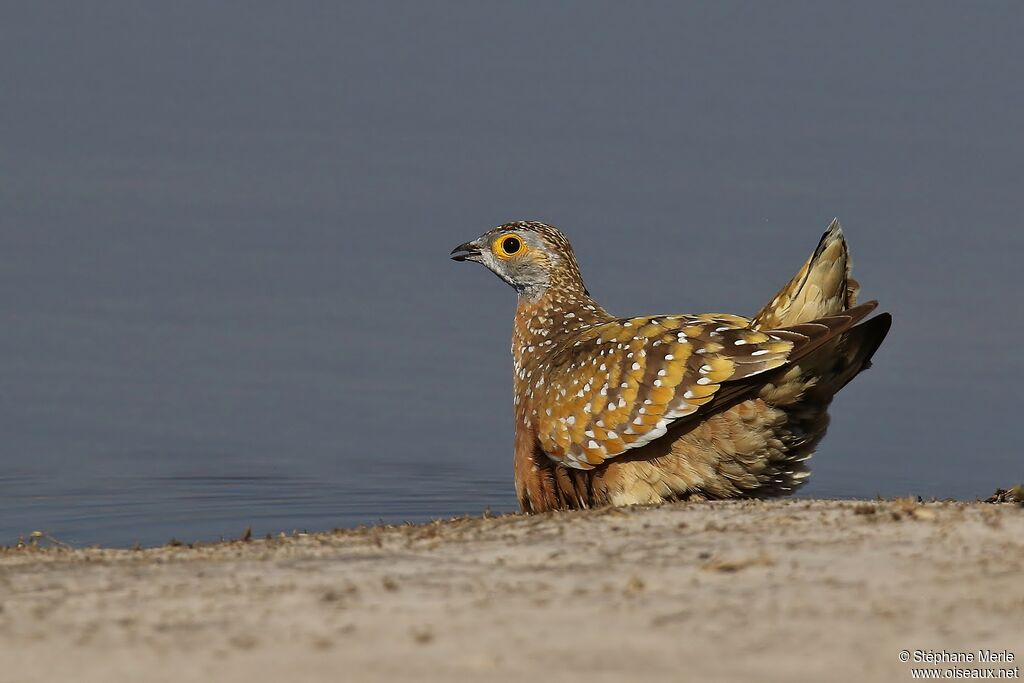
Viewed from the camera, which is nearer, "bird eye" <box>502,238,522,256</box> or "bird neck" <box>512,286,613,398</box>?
"bird neck" <box>512,286,613,398</box>

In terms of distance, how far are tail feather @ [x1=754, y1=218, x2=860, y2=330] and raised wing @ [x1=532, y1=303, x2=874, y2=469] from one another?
205 mm

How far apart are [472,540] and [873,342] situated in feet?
8.48

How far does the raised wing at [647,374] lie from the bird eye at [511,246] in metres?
1.76

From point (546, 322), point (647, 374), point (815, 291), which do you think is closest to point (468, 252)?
point (546, 322)

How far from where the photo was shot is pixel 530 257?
10547mm

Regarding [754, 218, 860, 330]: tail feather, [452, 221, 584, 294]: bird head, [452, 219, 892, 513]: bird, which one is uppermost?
[452, 221, 584, 294]: bird head

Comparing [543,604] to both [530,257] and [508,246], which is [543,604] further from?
[508,246]

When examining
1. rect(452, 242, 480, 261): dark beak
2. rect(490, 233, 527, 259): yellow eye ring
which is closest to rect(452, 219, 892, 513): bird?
rect(490, 233, 527, 259): yellow eye ring

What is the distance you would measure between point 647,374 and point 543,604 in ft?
10.2

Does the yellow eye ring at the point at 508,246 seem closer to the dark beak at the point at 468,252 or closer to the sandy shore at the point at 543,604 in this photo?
the dark beak at the point at 468,252

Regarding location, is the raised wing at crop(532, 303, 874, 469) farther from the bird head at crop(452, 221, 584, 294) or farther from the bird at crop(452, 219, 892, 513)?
the bird head at crop(452, 221, 584, 294)

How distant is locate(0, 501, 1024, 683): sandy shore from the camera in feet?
15.7

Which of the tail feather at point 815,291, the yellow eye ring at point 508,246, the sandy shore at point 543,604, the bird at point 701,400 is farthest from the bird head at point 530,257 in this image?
the sandy shore at point 543,604

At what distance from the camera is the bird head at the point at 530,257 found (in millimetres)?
10477
